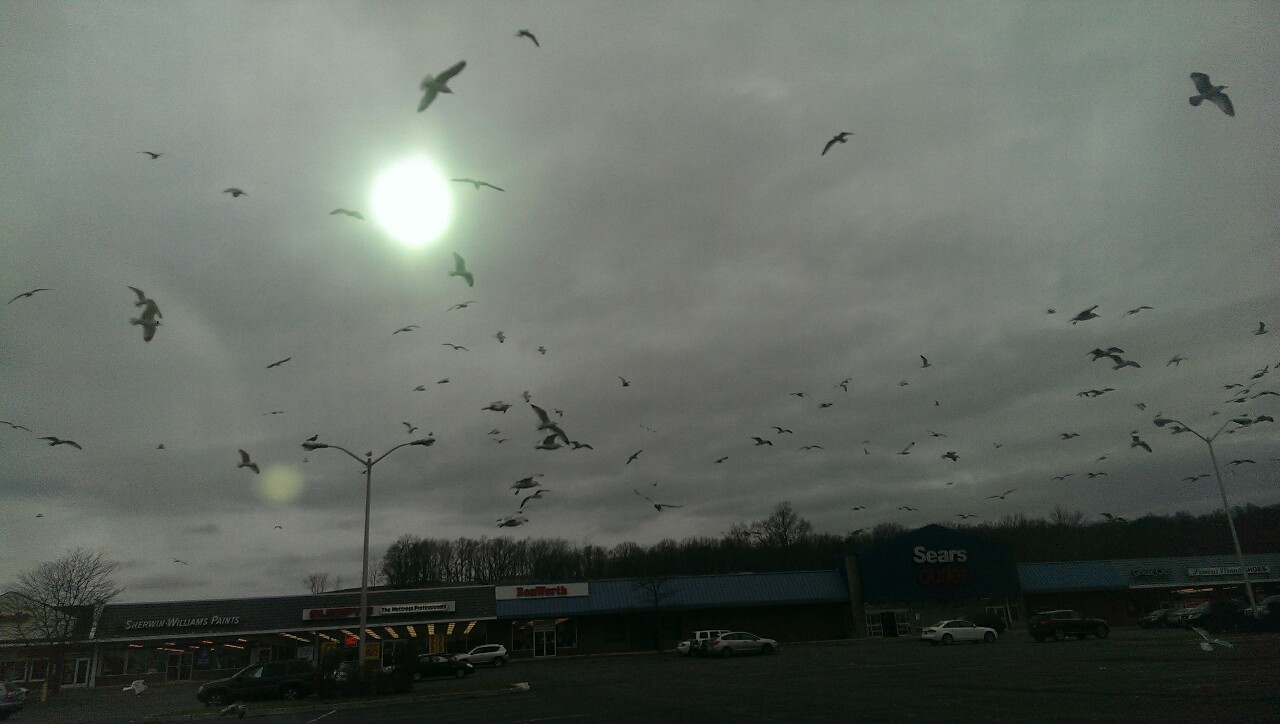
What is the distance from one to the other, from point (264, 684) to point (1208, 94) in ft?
113

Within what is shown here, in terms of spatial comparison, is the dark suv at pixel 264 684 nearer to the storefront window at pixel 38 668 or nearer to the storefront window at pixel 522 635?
the storefront window at pixel 522 635

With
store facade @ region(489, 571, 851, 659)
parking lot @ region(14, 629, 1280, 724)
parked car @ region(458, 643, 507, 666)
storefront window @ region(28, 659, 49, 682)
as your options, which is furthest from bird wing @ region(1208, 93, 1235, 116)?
storefront window @ region(28, 659, 49, 682)

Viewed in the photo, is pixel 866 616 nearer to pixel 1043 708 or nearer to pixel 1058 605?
pixel 1058 605

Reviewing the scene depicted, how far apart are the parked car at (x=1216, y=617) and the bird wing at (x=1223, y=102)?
120 feet

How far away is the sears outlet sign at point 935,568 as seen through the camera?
62688 millimetres

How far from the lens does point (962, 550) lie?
64.1m

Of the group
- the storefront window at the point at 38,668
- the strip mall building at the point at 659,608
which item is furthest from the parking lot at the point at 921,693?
the storefront window at the point at 38,668

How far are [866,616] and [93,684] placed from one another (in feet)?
197

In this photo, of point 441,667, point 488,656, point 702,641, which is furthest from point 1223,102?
point 488,656

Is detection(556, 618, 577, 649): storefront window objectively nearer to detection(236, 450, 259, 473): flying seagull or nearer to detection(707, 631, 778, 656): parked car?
detection(707, 631, 778, 656): parked car

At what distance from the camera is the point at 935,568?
207 ft

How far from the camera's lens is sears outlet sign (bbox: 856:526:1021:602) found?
62.7 meters

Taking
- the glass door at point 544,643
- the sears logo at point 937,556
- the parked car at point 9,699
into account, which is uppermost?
the sears logo at point 937,556

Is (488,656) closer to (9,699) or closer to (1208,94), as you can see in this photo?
(9,699)
